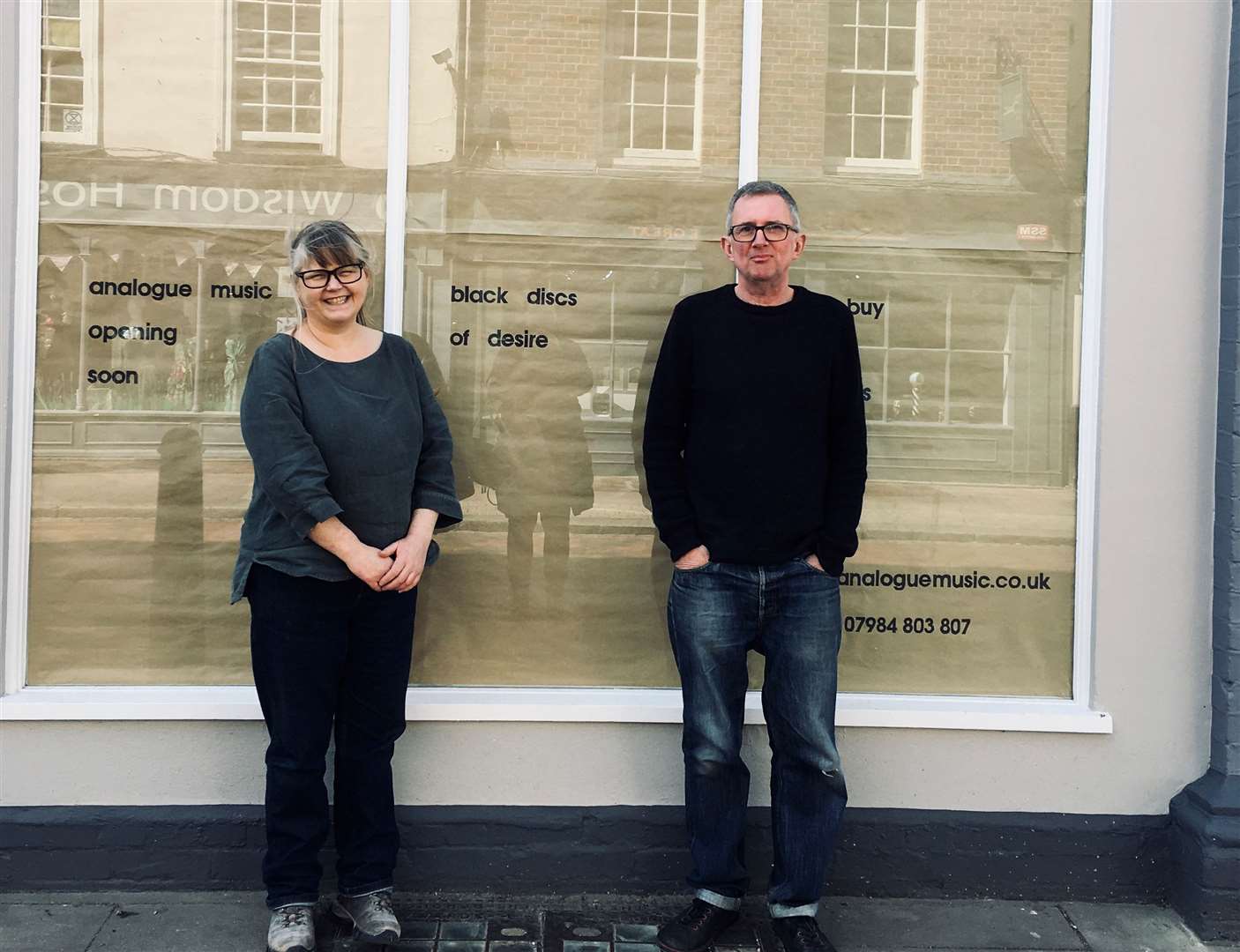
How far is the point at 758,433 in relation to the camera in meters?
3.57

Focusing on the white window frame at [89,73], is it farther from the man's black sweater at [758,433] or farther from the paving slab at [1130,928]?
the paving slab at [1130,928]

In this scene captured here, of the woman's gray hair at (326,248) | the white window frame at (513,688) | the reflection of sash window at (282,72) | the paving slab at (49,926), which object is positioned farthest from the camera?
the reflection of sash window at (282,72)

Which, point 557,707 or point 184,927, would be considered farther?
point 557,707

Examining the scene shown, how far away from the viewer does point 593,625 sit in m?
4.29

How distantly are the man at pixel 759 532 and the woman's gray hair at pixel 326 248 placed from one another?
1040 mm

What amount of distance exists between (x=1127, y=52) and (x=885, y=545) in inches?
78.5

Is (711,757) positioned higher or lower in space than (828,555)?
lower

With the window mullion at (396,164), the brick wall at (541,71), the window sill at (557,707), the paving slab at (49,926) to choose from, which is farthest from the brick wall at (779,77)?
the paving slab at (49,926)

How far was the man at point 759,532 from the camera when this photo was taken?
11.7 feet

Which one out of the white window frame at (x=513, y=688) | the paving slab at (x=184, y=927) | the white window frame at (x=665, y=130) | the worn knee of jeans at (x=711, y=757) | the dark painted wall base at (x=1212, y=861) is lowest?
the paving slab at (x=184, y=927)

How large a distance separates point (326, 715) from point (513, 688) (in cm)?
88

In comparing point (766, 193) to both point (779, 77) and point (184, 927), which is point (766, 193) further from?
point (184, 927)

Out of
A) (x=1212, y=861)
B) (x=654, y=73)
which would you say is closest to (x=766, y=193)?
(x=654, y=73)

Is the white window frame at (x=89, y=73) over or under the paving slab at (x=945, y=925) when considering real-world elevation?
over
